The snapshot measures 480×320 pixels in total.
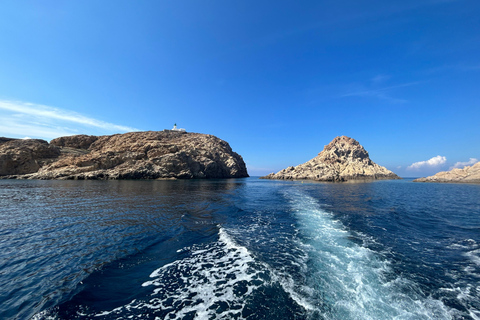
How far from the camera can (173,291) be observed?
6.08m

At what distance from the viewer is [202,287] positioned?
21.1 feet

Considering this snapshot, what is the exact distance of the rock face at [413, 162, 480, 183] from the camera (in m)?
68.0

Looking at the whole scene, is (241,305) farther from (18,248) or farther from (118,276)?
(18,248)

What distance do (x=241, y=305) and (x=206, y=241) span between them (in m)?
5.82

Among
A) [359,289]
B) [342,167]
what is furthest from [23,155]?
[342,167]

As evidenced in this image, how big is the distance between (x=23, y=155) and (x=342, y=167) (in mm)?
159271

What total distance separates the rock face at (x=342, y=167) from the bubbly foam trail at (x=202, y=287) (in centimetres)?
9668

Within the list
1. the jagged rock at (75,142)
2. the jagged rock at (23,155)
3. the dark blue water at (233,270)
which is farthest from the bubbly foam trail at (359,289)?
the jagged rock at (75,142)

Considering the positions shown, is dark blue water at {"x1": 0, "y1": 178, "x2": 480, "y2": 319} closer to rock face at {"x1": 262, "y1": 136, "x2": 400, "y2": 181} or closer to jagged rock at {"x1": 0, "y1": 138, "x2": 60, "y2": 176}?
jagged rock at {"x1": 0, "y1": 138, "x2": 60, "y2": 176}

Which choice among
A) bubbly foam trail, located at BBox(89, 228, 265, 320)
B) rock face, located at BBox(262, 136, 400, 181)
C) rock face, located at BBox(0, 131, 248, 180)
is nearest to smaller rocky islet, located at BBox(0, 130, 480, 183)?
rock face, located at BBox(0, 131, 248, 180)

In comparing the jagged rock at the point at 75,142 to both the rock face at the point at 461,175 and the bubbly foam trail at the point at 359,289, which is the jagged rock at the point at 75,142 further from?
the rock face at the point at 461,175

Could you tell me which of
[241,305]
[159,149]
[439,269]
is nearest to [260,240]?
[241,305]

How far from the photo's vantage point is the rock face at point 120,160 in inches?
2474

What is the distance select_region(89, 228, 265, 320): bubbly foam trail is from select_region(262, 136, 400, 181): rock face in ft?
317
